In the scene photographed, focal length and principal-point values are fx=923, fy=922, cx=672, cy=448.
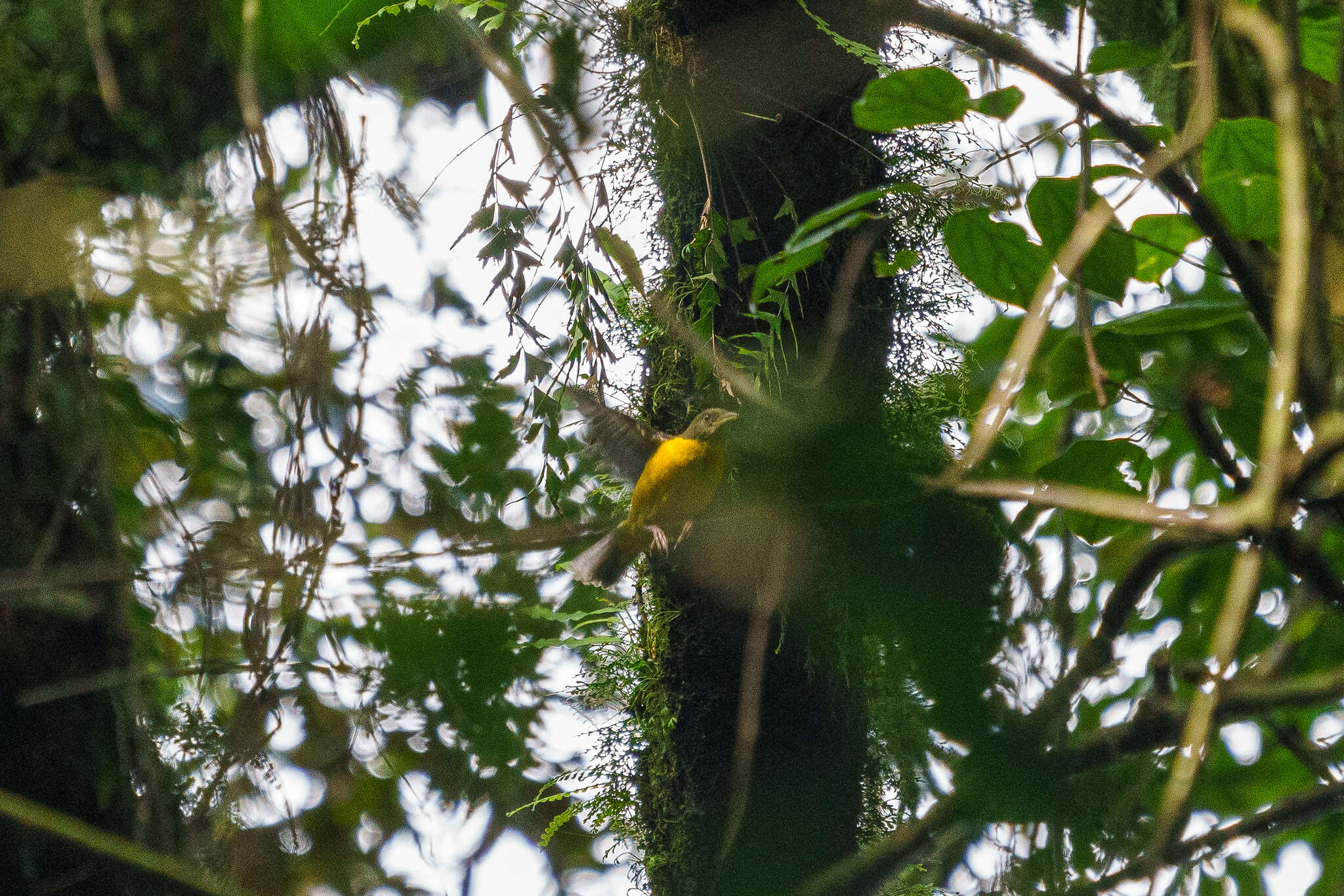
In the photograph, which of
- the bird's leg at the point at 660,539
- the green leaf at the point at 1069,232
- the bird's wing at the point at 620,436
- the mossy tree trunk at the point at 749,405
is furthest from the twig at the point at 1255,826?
the bird's wing at the point at 620,436

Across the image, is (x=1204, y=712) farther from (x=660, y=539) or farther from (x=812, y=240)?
(x=660, y=539)

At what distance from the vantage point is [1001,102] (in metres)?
0.96

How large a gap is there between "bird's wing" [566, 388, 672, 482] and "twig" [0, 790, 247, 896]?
0.87m

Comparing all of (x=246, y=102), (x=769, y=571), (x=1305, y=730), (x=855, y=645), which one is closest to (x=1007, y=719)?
(x=855, y=645)

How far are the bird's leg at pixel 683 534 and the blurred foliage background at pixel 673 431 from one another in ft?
0.17

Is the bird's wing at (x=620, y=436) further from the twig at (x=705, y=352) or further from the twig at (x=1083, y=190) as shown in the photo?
the twig at (x=1083, y=190)

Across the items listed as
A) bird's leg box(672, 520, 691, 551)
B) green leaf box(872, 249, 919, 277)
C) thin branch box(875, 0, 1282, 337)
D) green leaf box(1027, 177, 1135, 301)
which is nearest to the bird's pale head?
bird's leg box(672, 520, 691, 551)

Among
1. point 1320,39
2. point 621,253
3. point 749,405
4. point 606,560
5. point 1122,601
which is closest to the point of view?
point 1122,601

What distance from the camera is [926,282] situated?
1.60m

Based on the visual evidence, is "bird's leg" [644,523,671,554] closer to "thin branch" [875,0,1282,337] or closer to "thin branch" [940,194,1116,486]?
"thin branch" [940,194,1116,486]

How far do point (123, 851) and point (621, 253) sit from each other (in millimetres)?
1069

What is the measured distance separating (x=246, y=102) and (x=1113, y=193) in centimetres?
112

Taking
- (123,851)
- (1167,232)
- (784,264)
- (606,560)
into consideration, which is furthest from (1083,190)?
(123,851)

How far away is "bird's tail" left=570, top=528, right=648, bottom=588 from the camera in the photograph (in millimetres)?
1711
